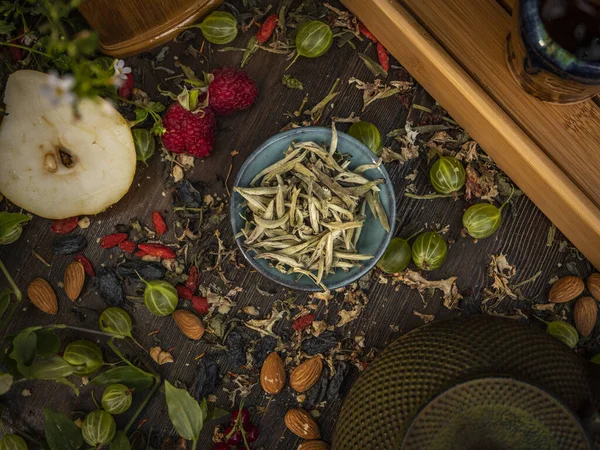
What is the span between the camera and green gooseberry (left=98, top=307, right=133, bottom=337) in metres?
1.22

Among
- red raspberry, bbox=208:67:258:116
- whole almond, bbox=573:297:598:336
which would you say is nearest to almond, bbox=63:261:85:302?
red raspberry, bbox=208:67:258:116

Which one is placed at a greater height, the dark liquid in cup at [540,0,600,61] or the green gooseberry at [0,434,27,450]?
the dark liquid in cup at [540,0,600,61]

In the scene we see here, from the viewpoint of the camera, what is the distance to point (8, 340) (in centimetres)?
122

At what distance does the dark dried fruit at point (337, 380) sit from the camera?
1.26 metres

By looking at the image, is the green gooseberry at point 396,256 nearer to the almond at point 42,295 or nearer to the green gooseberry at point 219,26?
the green gooseberry at point 219,26

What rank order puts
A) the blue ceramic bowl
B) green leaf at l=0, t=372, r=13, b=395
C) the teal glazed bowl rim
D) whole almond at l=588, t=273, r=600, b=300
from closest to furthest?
the teal glazed bowl rim, green leaf at l=0, t=372, r=13, b=395, the blue ceramic bowl, whole almond at l=588, t=273, r=600, b=300

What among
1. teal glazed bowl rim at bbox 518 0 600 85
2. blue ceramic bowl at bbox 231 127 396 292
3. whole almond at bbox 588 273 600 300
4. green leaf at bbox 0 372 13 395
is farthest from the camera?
whole almond at bbox 588 273 600 300

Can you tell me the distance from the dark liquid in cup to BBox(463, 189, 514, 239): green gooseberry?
377 millimetres

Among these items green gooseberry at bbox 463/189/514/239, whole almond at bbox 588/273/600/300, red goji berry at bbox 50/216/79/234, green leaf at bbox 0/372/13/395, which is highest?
green gooseberry at bbox 463/189/514/239

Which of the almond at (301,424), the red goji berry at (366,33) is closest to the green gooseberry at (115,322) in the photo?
the almond at (301,424)

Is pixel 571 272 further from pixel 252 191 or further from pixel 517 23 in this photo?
pixel 252 191

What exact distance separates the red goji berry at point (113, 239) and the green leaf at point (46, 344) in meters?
0.21

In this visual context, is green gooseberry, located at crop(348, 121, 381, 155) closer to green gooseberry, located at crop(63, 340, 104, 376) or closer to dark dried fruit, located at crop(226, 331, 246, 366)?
dark dried fruit, located at crop(226, 331, 246, 366)

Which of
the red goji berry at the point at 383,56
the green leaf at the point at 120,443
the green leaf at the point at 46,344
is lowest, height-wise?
the green leaf at the point at 120,443
